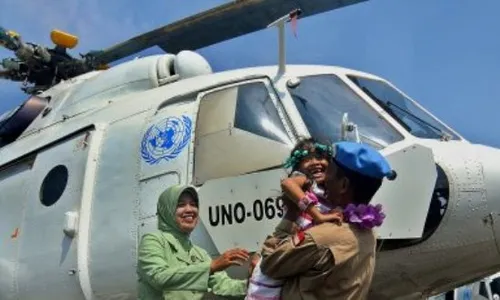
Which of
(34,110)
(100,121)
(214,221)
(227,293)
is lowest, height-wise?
(227,293)

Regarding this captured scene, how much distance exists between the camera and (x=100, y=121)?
667cm

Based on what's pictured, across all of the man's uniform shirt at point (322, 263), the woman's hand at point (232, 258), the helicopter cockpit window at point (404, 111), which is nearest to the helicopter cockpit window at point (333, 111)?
the helicopter cockpit window at point (404, 111)

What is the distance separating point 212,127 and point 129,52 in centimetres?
449

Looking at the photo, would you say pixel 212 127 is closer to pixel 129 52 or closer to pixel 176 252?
pixel 176 252

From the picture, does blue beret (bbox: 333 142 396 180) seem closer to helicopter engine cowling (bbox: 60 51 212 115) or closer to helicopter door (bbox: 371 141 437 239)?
helicopter door (bbox: 371 141 437 239)

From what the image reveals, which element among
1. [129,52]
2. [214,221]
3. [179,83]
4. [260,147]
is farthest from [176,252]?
[129,52]

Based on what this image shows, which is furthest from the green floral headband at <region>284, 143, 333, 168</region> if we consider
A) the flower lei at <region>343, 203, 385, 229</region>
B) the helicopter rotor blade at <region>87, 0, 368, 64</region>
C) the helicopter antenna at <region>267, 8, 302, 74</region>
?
the helicopter rotor blade at <region>87, 0, 368, 64</region>

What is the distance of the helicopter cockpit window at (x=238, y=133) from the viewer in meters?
5.34

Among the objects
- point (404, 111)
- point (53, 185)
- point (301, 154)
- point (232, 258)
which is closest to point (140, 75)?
point (53, 185)

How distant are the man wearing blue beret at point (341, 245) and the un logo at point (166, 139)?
3.03 meters

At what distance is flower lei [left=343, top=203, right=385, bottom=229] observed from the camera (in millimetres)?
2688

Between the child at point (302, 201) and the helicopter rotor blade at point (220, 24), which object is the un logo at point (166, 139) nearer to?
the child at point (302, 201)

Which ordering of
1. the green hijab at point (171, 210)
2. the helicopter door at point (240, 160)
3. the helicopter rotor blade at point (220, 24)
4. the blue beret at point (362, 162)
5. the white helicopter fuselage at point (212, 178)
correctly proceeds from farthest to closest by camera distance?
the helicopter rotor blade at point (220, 24) < the helicopter door at point (240, 160) < the white helicopter fuselage at point (212, 178) < the green hijab at point (171, 210) < the blue beret at point (362, 162)

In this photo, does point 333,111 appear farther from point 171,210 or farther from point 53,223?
point 53,223
